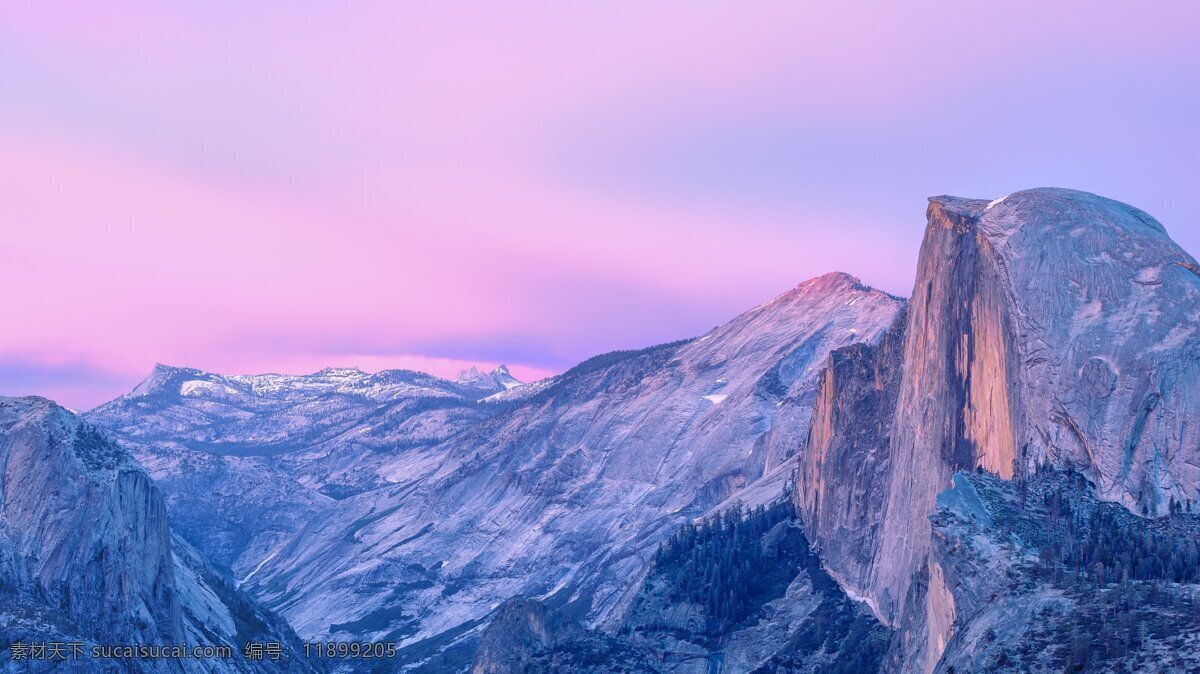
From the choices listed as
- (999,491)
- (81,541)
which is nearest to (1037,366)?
(999,491)

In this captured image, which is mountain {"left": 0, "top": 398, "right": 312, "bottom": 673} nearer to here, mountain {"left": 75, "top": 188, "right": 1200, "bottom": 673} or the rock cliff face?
mountain {"left": 75, "top": 188, "right": 1200, "bottom": 673}

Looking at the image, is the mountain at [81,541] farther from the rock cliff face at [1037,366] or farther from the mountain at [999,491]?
the rock cliff face at [1037,366]

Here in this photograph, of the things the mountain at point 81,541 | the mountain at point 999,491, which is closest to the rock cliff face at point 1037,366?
the mountain at point 999,491

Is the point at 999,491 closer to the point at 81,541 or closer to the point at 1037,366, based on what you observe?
the point at 1037,366

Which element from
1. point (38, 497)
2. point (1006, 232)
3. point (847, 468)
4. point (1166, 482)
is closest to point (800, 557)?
A: point (847, 468)

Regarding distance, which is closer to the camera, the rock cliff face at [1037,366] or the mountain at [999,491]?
the mountain at [999,491]

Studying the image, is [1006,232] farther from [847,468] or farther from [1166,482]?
[847,468]

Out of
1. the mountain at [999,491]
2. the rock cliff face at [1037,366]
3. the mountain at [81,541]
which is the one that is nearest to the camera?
the mountain at [999,491]
